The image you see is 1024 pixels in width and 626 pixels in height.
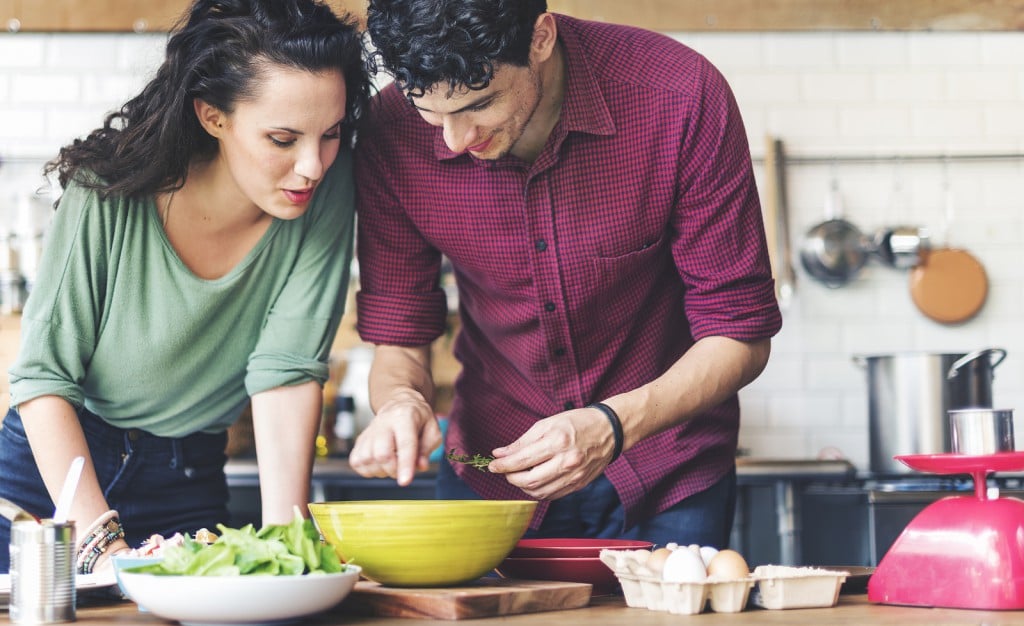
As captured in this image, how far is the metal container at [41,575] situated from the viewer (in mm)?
1198

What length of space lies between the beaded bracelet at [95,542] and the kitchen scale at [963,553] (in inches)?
39.0

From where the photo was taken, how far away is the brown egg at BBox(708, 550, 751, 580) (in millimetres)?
1283

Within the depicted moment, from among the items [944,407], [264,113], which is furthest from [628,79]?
[944,407]

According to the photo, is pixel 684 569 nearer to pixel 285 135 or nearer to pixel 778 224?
pixel 285 135

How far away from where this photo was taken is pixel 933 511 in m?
1.40

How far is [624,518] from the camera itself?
2.05 m

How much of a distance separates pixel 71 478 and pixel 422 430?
0.58 meters

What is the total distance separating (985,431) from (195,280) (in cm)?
126

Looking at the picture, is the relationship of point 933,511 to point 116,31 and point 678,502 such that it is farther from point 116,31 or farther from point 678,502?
point 116,31

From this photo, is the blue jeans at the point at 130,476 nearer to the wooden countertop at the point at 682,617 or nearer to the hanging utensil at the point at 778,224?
the wooden countertop at the point at 682,617

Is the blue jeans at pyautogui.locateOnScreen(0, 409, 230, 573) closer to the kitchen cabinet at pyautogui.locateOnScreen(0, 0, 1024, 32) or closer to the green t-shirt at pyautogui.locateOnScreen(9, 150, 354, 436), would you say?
the green t-shirt at pyautogui.locateOnScreen(9, 150, 354, 436)

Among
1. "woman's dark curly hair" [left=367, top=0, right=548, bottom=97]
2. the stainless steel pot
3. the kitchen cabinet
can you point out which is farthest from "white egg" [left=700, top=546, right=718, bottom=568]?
the kitchen cabinet

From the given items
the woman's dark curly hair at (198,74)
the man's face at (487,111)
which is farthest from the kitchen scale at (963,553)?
the woman's dark curly hair at (198,74)

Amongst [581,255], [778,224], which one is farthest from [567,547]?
[778,224]
